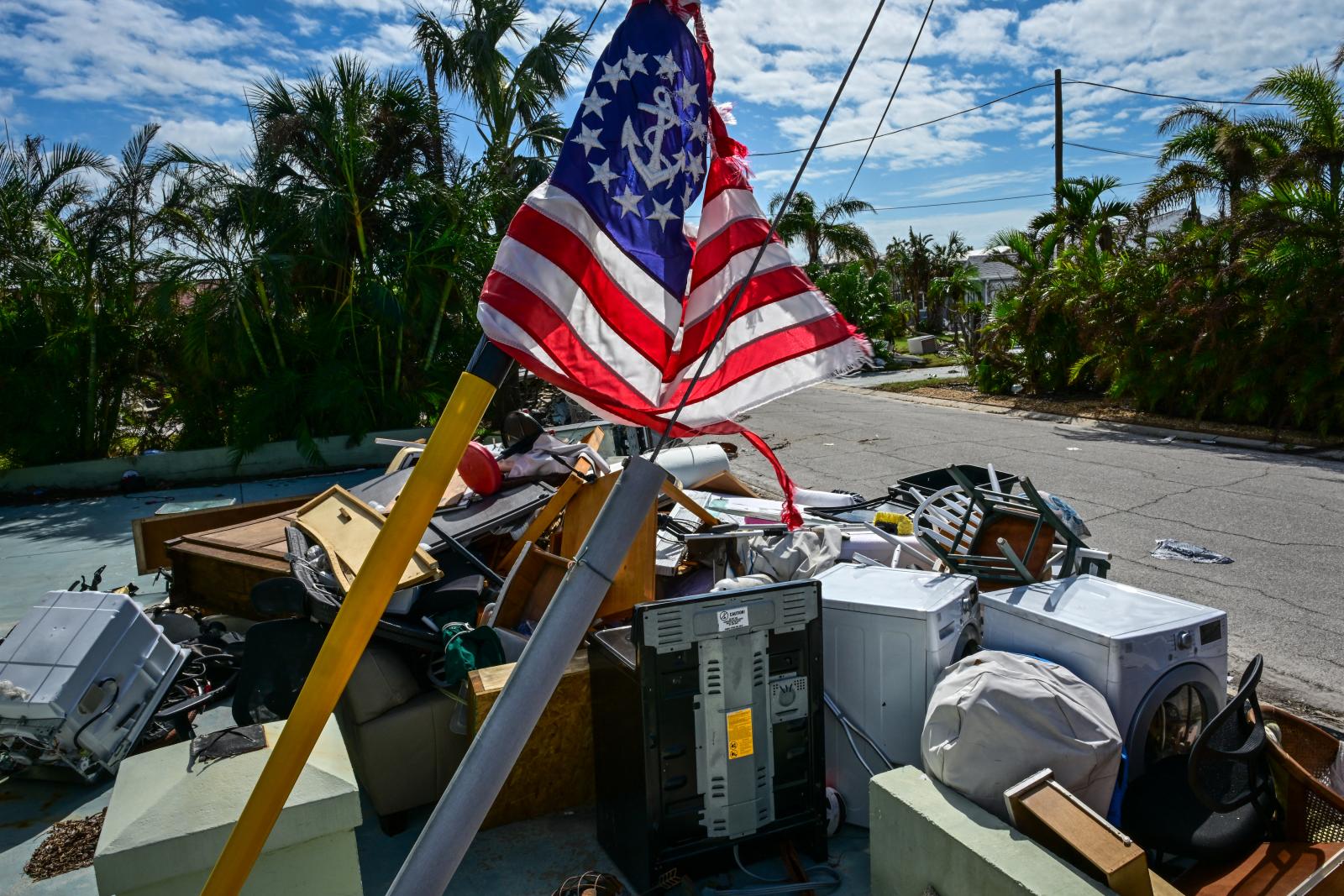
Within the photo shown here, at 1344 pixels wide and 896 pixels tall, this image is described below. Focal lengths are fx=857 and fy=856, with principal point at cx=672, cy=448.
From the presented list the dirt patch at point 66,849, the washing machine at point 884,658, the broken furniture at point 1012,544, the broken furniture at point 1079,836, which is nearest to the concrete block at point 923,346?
the broken furniture at point 1012,544

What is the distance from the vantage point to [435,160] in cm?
1366

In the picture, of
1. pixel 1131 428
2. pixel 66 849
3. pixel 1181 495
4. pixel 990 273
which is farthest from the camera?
pixel 990 273

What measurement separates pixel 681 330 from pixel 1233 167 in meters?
17.6

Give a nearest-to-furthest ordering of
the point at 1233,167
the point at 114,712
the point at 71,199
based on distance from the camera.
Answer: the point at 114,712, the point at 71,199, the point at 1233,167

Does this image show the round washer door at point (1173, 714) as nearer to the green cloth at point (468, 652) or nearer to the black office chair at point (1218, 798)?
the black office chair at point (1218, 798)

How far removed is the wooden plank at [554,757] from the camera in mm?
3512

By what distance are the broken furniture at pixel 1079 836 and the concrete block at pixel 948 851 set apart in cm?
3

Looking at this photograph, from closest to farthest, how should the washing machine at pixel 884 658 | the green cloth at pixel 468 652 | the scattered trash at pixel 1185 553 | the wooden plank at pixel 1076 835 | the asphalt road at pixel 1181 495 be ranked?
the wooden plank at pixel 1076 835 → the washing machine at pixel 884 658 → the green cloth at pixel 468 652 → the asphalt road at pixel 1181 495 → the scattered trash at pixel 1185 553

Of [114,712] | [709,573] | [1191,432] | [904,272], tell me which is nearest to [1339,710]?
[709,573]

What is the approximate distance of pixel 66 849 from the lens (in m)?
3.58

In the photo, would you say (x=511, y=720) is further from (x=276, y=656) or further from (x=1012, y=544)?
(x=1012, y=544)

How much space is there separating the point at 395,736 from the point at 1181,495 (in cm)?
904

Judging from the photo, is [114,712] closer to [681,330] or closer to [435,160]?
[681,330]

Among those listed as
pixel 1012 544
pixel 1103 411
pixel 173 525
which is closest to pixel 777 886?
pixel 1012 544
